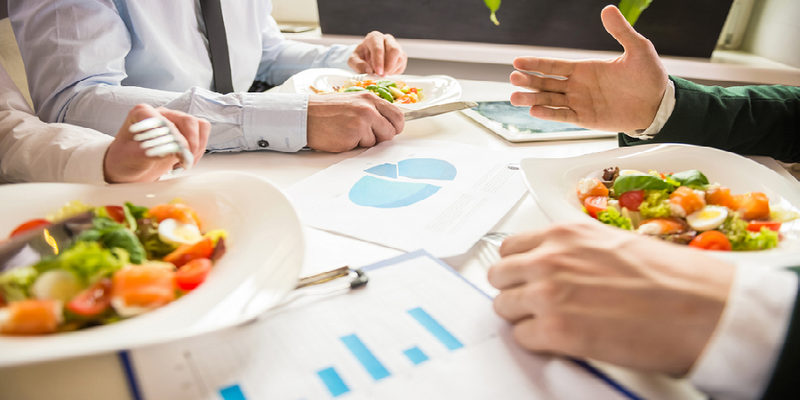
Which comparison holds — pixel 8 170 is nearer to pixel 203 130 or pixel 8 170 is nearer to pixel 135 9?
pixel 203 130

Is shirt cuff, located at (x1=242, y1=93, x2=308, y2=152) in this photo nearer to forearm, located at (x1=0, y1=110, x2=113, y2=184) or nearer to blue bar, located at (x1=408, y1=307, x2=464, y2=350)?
forearm, located at (x1=0, y1=110, x2=113, y2=184)

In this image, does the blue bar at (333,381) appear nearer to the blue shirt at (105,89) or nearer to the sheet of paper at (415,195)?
the sheet of paper at (415,195)

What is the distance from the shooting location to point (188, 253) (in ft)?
1.79

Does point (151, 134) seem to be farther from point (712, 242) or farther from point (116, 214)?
point (712, 242)

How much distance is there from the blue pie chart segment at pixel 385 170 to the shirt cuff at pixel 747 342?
25.6 inches

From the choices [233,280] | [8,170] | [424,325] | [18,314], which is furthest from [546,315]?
[8,170]

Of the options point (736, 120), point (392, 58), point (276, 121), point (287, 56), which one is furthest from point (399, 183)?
point (287, 56)

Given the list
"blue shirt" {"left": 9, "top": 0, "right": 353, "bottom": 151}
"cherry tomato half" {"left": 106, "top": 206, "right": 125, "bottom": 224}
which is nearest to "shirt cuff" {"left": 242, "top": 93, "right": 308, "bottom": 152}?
"blue shirt" {"left": 9, "top": 0, "right": 353, "bottom": 151}

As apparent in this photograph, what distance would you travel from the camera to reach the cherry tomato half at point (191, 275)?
0.49m

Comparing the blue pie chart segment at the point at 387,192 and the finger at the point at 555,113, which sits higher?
the finger at the point at 555,113

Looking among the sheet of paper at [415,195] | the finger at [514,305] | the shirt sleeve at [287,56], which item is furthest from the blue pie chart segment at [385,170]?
the shirt sleeve at [287,56]

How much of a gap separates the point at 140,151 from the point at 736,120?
49.5 inches

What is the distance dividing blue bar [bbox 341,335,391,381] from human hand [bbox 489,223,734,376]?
15 centimetres

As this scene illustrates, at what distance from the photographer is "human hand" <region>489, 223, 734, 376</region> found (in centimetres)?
41
